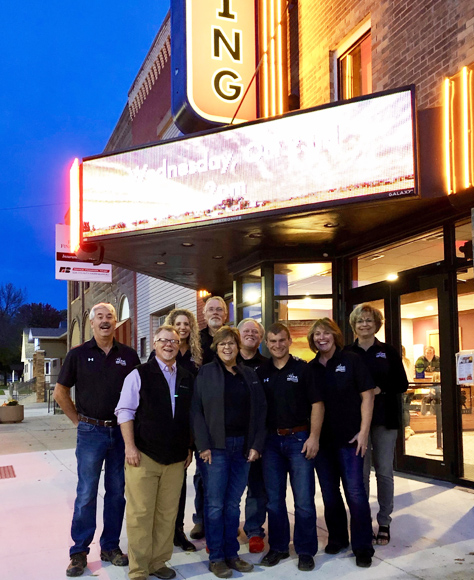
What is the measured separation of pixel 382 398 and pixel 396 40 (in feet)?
16.5

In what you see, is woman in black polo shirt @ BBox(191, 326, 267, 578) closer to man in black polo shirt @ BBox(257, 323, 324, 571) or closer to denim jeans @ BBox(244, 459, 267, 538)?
man in black polo shirt @ BBox(257, 323, 324, 571)

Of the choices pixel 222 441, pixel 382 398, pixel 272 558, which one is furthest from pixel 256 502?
pixel 382 398

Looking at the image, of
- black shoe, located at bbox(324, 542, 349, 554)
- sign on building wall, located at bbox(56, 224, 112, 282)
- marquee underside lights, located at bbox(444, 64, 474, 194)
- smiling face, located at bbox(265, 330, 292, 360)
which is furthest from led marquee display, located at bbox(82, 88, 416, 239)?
sign on building wall, located at bbox(56, 224, 112, 282)

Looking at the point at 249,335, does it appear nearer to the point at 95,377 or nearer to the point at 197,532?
the point at 95,377

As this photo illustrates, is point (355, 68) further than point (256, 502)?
Yes

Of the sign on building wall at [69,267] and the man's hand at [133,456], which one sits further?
the sign on building wall at [69,267]

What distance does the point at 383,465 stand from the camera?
506 cm

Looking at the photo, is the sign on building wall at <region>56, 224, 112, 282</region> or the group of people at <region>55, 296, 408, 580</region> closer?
the group of people at <region>55, 296, 408, 580</region>

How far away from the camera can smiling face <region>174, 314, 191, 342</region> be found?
5.09m

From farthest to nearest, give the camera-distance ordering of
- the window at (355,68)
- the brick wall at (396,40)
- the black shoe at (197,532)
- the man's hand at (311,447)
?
the window at (355,68)
the brick wall at (396,40)
the black shoe at (197,532)
the man's hand at (311,447)

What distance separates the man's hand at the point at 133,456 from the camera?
415cm

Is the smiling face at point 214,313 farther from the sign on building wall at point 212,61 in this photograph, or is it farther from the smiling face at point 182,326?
the sign on building wall at point 212,61

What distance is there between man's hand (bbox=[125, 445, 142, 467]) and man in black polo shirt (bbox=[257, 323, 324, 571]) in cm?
104

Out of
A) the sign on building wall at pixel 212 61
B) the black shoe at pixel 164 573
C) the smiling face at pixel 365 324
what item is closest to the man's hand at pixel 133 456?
the black shoe at pixel 164 573
